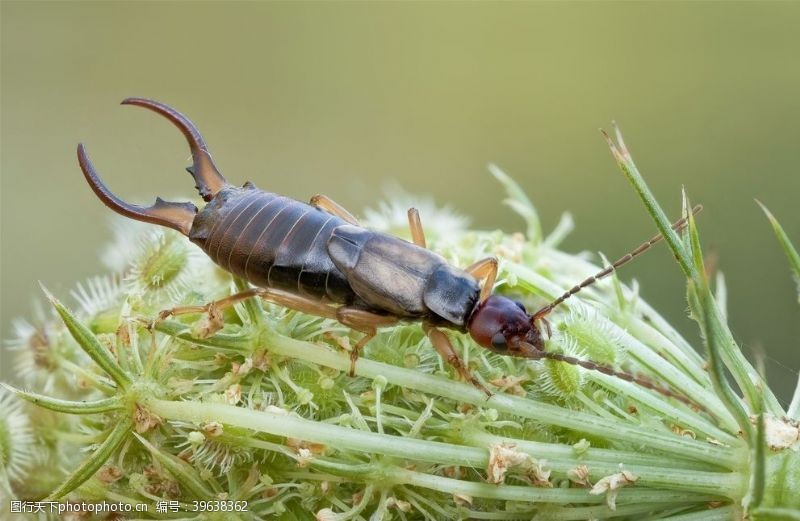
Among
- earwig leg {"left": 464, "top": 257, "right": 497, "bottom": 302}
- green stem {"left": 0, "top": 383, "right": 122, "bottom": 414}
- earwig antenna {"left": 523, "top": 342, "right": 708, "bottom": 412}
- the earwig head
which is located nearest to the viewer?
green stem {"left": 0, "top": 383, "right": 122, "bottom": 414}

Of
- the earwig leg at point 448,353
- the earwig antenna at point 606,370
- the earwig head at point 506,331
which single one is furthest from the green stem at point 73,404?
the earwig antenna at point 606,370

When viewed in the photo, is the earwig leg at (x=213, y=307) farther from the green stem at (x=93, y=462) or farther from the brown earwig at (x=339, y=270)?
the green stem at (x=93, y=462)

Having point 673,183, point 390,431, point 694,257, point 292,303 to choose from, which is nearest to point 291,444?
point 390,431

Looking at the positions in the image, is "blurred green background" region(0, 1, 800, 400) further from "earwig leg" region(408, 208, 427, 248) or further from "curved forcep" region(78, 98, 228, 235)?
"curved forcep" region(78, 98, 228, 235)

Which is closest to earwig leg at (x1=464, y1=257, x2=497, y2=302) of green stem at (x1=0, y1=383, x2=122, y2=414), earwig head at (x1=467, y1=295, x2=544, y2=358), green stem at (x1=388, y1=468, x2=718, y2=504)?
earwig head at (x1=467, y1=295, x2=544, y2=358)

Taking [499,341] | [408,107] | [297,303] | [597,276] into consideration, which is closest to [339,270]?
[297,303]

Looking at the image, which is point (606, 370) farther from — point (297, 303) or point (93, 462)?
point (93, 462)
